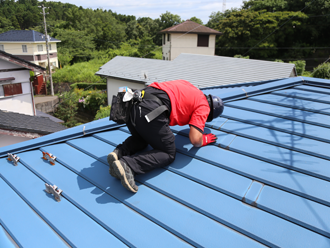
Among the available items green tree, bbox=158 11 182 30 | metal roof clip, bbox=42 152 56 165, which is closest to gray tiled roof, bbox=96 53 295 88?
metal roof clip, bbox=42 152 56 165

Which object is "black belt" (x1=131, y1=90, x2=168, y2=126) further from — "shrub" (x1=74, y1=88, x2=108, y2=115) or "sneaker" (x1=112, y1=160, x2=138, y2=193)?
"shrub" (x1=74, y1=88, x2=108, y2=115)

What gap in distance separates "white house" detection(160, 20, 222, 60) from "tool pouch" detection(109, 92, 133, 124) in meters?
26.7

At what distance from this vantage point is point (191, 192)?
7.44 ft

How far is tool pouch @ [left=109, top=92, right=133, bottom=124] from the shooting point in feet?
8.44

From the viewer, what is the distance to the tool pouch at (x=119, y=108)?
257 cm

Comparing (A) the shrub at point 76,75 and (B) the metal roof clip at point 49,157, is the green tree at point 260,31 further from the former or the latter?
(B) the metal roof clip at point 49,157

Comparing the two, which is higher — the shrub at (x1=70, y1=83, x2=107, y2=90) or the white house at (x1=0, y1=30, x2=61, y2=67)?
the white house at (x1=0, y1=30, x2=61, y2=67)

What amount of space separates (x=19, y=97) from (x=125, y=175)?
11.1 metres

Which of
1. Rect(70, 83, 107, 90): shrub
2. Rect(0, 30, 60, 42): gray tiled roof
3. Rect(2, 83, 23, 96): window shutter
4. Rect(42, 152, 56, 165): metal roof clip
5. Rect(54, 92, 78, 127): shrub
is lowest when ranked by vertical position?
Rect(54, 92, 78, 127): shrub

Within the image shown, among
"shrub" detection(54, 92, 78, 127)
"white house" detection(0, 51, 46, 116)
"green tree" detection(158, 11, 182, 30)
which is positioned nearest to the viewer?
"white house" detection(0, 51, 46, 116)

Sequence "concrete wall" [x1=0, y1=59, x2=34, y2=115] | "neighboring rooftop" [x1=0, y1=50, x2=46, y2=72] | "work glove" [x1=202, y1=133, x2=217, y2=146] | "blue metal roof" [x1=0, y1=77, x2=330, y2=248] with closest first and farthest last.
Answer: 1. "blue metal roof" [x1=0, y1=77, x2=330, y2=248]
2. "work glove" [x1=202, y1=133, x2=217, y2=146]
3. "neighboring rooftop" [x1=0, y1=50, x2=46, y2=72]
4. "concrete wall" [x1=0, y1=59, x2=34, y2=115]

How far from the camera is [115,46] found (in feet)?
130

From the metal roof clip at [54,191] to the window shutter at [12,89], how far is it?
10144mm

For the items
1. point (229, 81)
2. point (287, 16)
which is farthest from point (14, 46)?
point (287, 16)
